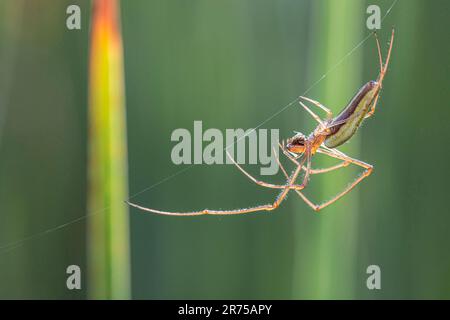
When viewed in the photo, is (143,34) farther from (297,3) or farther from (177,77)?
(297,3)

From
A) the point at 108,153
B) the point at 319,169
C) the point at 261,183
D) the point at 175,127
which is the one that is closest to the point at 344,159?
the point at 319,169

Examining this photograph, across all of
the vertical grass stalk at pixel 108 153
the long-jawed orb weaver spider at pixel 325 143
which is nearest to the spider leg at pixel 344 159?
the long-jawed orb weaver spider at pixel 325 143

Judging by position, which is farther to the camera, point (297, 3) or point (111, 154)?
point (297, 3)

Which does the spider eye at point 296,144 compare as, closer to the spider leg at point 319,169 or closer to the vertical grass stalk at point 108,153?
the spider leg at point 319,169

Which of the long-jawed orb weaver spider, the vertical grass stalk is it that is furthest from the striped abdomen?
the vertical grass stalk

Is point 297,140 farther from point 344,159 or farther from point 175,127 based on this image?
point 175,127
